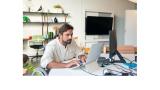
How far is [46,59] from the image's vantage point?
158cm

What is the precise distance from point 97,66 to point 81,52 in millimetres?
160

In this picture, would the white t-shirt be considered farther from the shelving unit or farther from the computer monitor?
the computer monitor

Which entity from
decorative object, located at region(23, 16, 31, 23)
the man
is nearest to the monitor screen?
the man

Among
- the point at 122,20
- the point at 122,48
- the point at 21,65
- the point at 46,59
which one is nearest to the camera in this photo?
the point at 21,65

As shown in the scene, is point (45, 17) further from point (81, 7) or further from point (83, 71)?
point (83, 71)

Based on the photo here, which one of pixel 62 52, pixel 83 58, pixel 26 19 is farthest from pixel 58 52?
pixel 26 19

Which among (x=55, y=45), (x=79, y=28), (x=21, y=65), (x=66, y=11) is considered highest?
(x=66, y=11)

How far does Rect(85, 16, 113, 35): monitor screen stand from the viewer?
1.57m

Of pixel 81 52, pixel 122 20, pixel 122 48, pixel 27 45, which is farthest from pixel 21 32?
pixel 122 48

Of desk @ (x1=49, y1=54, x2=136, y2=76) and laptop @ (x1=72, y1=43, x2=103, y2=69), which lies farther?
laptop @ (x1=72, y1=43, x2=103, y2=69)

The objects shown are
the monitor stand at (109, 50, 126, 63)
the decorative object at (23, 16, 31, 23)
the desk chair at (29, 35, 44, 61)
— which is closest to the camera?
the decorative object at (23, 16, 31, 23)

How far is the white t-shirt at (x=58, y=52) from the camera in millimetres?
1581

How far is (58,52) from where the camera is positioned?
1.75m

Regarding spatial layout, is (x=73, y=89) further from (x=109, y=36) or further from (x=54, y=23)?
(x=109, y=36)
